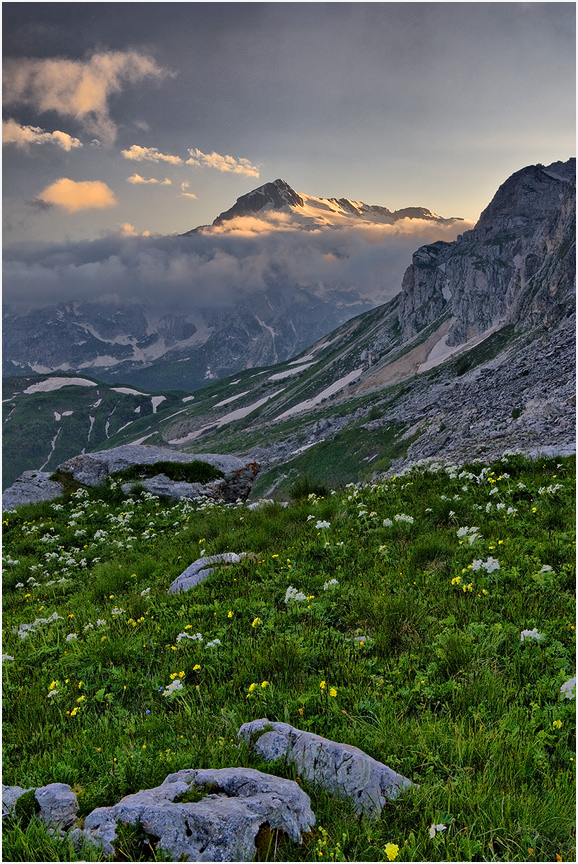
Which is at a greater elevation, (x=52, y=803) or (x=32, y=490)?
(x=52, y=803)

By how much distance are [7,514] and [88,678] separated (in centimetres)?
1411

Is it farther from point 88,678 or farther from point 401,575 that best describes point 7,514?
point 401,575

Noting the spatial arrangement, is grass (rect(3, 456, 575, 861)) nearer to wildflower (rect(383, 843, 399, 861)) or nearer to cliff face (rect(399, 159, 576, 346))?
wildflower (rect(383, 843, 399, 861))

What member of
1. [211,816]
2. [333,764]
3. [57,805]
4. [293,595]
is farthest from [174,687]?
[293,595]

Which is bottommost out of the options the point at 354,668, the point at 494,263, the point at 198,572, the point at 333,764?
the point at 198,572

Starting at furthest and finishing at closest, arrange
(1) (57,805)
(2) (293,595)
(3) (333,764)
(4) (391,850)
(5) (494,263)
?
(5) (494,263) → (2) (293,595) → (3) (333,764) → (1) (57,805) → (4) (391,850)

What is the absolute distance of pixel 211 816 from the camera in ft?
10.4

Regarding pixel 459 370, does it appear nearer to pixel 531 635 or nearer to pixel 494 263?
pixel 494 263

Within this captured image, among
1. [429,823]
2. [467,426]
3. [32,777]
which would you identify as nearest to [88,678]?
[32,777]

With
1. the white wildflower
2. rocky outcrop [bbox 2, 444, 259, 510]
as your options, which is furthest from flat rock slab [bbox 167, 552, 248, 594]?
rocky outcrop [bbox 2, 444, 259, 510]

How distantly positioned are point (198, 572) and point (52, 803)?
4.98 meters

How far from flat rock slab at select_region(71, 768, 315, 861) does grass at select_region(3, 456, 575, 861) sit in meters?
0.11

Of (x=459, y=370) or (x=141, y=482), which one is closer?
(x=141, y=482)

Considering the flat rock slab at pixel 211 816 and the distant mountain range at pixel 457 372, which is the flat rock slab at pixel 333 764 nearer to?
the flat rock slab at pixel 211 816
